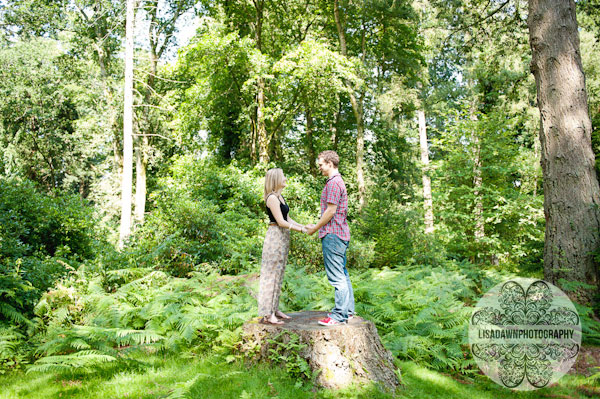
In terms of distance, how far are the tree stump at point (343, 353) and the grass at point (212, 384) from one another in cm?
16

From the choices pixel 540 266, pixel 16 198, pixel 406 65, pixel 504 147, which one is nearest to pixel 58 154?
pixel 16 198

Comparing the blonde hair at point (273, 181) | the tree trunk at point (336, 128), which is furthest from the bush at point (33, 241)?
the tree trunk at point (336, 128)

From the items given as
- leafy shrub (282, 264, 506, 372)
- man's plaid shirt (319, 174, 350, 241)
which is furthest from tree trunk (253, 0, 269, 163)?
man's plaid shirt (319, 174, 350, 241)

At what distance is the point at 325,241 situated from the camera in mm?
4816

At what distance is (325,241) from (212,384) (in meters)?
2.04

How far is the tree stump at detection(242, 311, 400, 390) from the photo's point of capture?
443cm

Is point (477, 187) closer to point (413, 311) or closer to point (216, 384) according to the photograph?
point (413, 311)

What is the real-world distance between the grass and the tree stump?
0.16m

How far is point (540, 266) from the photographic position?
8.31m

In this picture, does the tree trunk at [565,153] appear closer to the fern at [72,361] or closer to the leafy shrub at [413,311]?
the leafy shrub at [413,311]

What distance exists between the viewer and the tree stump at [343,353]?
4426 mm

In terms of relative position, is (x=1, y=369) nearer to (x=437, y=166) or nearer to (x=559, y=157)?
(x=559, y=157)

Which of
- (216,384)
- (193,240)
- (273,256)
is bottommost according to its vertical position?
(216,384)

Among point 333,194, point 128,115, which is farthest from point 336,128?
point 333,194
